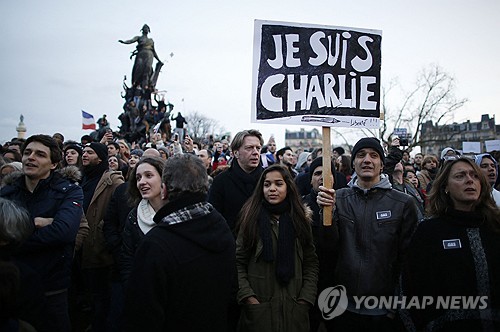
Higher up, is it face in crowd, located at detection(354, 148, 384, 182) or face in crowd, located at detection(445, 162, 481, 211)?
face in crowd, located at detection(354, 148, 384, 182)

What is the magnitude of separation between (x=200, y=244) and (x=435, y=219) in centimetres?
183

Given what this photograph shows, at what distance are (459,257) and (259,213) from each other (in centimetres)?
159

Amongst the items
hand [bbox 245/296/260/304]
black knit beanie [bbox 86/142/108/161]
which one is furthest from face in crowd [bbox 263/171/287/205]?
black knit beanie [bbox 86/142/108/161]

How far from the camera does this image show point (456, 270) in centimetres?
285

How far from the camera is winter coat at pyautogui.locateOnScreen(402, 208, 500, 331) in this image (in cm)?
278

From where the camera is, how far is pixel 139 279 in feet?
7.39

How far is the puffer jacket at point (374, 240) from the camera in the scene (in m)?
3.19

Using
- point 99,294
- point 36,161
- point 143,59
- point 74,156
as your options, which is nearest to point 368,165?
point 36,161

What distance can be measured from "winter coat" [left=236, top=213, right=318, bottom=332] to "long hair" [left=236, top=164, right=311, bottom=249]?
0.06 meters

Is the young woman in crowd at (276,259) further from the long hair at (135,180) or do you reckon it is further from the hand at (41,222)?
the hand at (41,222)

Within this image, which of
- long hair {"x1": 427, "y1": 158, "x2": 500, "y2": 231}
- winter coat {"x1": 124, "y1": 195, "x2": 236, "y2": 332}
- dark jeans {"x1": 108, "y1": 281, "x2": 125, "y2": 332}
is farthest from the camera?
dark jeans {"x1": 108, "y1": 281, "x2": 125, "y2": 332}

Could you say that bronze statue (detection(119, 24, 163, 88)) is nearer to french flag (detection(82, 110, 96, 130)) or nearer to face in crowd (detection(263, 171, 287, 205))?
french flag (detection(82, 110, 96, 130))

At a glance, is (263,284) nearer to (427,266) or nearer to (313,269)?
(313,269)

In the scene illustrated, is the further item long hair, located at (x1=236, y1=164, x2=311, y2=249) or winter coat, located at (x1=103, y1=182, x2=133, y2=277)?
winter coat, located at (x1=103, y1=182, x2=133, y2=277)
